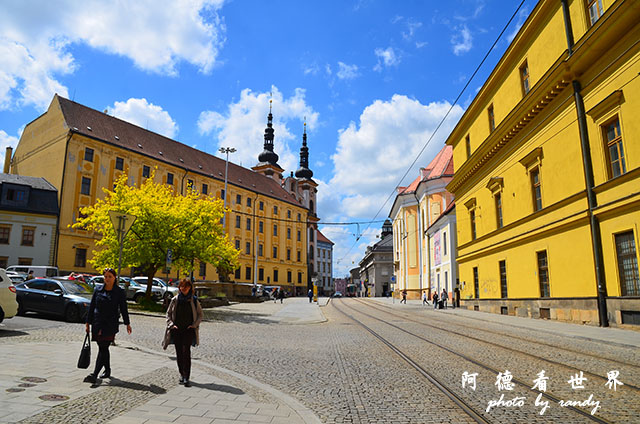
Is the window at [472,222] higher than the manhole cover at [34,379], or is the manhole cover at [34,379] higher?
the window at [472,222]

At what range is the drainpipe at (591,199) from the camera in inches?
634

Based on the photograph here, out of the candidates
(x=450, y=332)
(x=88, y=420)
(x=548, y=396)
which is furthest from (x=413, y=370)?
(x=450, y=332)

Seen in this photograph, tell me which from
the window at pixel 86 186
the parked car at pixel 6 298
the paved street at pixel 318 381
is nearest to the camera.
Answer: the paved street at pixel 318 381

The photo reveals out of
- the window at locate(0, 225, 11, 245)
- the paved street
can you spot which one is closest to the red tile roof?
the window at locate(0, 225, 11, 245)

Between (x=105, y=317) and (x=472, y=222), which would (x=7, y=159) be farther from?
(x=105, y=317)

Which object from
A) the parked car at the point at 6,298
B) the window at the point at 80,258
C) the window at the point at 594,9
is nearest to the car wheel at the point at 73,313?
the parked car at the point at 6,298

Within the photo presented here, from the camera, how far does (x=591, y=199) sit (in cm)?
1684

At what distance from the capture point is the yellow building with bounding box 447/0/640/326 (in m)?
15.2

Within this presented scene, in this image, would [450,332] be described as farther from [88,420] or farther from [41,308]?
[41,308]

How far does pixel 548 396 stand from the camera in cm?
609

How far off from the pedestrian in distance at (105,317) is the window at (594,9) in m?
19.1

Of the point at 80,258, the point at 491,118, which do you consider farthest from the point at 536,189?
the point at 80,258

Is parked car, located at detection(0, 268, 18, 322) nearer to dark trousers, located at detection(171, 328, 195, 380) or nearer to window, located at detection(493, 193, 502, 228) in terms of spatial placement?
dark trousers, located at detection(171, 328, 195, 380)

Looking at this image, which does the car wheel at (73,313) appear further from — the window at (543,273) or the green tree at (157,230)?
the window at (543,273)
